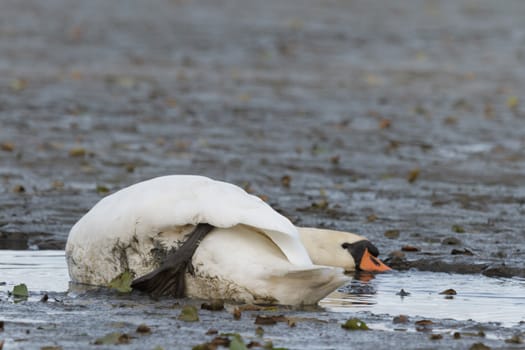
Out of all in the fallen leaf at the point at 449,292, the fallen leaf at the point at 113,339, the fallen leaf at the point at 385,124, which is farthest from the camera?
the fallen leaf at the point at 385,124

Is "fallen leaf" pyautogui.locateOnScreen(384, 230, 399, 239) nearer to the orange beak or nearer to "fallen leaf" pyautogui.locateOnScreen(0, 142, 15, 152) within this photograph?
the orange beak

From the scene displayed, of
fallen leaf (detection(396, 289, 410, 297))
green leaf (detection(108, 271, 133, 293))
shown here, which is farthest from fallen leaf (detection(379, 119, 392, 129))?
green leaf (detection(108, 271, 133, 293))

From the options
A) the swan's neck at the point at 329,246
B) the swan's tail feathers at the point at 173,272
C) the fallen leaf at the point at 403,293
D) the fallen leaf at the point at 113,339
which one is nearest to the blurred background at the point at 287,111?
the swan's neck at the point at 329,246

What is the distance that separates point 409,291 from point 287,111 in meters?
9.51

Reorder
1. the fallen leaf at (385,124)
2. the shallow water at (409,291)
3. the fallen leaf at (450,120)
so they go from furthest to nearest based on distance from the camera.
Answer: the fallen leaf at (450,120) → the fallen leaf at (385,124) → the shallow water at (409,291)

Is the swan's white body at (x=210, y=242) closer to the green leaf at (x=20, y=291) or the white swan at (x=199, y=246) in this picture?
the white swan at (x=199, y=246)

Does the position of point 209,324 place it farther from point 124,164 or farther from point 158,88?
point 158,88

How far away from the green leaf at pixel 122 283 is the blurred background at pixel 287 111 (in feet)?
6.33

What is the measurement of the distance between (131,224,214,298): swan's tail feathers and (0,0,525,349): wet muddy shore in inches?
9.8

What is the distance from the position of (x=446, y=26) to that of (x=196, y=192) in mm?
21451

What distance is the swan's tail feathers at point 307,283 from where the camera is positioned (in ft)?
20.3

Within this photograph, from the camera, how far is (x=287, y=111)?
16.6m

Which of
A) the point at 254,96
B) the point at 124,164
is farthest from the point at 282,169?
the point at 254,96

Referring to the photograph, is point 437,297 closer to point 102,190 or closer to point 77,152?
point 102,190
